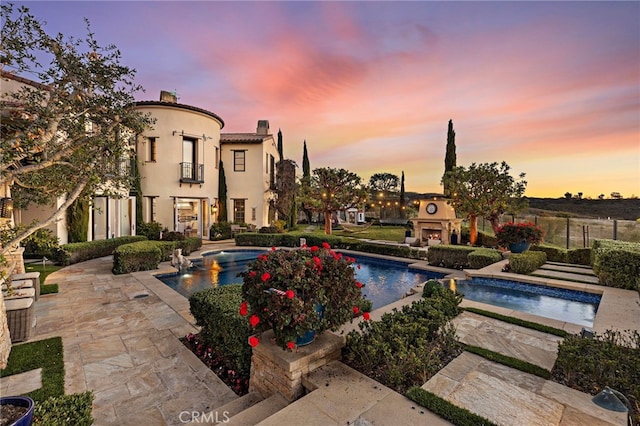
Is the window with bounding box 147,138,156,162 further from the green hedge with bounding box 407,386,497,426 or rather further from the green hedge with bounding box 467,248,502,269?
the green hedge with bounding box 407,386,497,426

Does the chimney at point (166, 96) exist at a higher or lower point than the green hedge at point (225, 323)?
higher

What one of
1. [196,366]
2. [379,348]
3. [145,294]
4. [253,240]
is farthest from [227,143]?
[379,348]

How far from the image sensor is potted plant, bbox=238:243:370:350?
9.37 ft

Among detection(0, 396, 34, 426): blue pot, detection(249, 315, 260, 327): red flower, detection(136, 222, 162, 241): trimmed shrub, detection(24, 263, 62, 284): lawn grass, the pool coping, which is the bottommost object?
the pool coping

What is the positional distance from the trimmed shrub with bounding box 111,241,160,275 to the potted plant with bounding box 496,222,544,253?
46.4ft

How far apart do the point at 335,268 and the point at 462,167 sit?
1636cm

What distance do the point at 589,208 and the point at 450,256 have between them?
76.8ft

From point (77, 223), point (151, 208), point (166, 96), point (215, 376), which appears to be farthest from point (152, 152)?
Answer: point (215, 376)

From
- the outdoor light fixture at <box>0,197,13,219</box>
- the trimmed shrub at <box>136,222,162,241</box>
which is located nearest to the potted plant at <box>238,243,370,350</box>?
the outdoor light fixture at <box>0,197,13,219</box>

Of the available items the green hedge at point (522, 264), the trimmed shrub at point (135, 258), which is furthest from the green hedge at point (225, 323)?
the green hedge at point (522, 264)

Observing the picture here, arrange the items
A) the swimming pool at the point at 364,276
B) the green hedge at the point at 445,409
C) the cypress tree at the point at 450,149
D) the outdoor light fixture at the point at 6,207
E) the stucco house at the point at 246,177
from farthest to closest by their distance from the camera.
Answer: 1. the cypress tree at the point at 450,149
2. the stucco house at the point at 246,177
3. the swimming pool at the point at 364,276
4. the outdoor light fixture at the point at 6,207
5. the green hedge at the point at 445,409

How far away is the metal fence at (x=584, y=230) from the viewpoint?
12.7 meters

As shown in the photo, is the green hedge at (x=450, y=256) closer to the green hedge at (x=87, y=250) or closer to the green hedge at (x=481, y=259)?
the green hedge at (x=481, y=259)

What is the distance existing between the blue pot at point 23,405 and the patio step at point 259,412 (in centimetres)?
149
